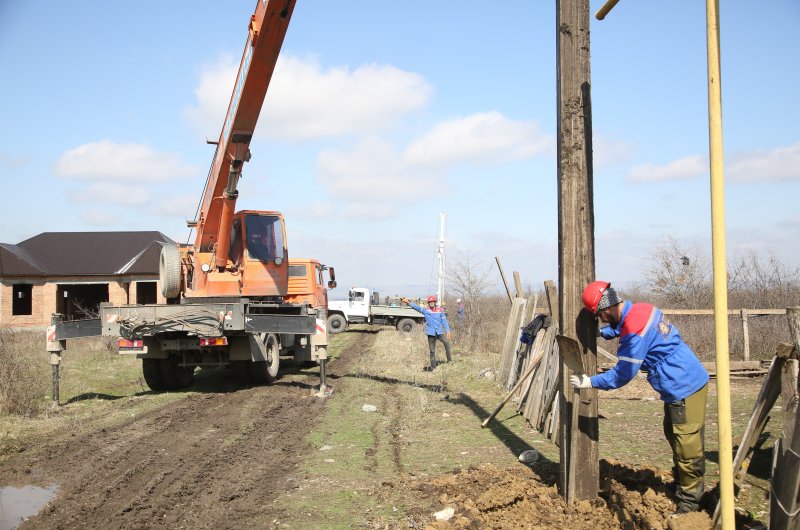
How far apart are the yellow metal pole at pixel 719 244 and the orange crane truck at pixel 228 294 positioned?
7.52 metres

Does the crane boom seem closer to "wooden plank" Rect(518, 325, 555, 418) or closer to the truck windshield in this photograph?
the truck windshield

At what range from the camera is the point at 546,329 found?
9.71 m

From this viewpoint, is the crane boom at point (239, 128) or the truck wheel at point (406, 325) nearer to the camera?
the crane boom at point (239, 128)

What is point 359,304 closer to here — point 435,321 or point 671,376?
point 435,321

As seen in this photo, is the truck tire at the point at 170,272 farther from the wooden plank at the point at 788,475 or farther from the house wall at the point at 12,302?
the house wall at the point at 12,302

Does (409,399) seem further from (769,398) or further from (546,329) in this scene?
(769,398)

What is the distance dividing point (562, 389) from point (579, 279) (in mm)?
942

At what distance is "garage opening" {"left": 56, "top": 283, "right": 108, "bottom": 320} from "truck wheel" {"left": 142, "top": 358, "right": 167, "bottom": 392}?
25.3 m

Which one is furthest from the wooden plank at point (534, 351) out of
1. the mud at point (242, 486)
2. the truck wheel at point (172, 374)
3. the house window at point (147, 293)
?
the house window at point (147, 293)

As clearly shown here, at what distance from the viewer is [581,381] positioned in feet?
15.9

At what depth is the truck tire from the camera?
11734mm

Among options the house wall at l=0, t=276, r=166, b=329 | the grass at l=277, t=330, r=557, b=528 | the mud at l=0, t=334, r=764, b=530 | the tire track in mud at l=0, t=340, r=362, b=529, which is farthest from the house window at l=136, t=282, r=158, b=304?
the mud at l=0, t=334, r=764, b=530

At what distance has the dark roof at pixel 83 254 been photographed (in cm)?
3250

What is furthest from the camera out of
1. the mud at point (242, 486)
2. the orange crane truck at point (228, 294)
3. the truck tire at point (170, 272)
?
the truck tire at point (170, 272)
